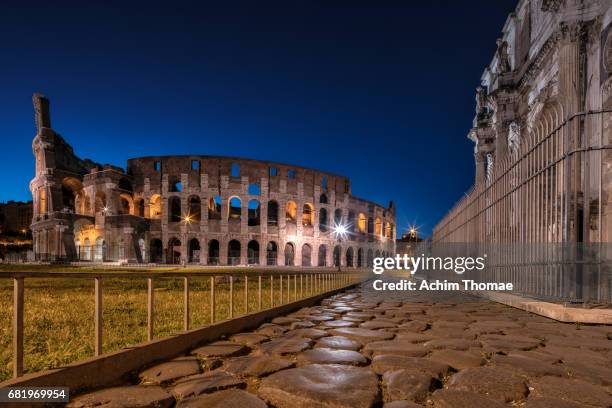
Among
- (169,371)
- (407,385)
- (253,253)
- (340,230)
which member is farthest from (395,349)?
(340,230)

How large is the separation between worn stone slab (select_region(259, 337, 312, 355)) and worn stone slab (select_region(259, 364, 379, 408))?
0.56m

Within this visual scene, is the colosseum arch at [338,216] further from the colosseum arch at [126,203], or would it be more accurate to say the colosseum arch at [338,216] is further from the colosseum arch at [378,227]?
the colosseum arch at [126,203]

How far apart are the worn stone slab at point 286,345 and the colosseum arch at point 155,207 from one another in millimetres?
41461

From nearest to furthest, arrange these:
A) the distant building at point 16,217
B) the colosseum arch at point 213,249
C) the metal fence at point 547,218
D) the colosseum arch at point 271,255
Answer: the metal fence at point 547,218 < the colosseum arch at point 271,255 < the colosseum arch at point 213,249 < the distant building at point 16,217

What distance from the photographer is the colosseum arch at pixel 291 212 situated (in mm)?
45094

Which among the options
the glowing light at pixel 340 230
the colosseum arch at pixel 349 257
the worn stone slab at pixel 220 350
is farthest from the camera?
the colosseum arch at pixel 349 257

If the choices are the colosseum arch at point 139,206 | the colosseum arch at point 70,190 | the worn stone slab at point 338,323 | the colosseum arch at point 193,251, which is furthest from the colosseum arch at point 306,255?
the worn stone slab at point 338,323

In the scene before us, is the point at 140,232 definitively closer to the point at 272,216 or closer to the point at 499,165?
the point at 272,216

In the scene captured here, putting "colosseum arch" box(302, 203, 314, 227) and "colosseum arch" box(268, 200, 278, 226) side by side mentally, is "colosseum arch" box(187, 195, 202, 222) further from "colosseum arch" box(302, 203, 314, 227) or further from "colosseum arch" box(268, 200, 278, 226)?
"colosseum arch" box(302, 203, 314, 227)

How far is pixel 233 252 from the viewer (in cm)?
4369

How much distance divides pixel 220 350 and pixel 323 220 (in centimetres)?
4628

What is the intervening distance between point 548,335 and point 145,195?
43.5 meters

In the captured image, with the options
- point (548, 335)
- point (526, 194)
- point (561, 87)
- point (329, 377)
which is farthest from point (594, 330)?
point (561, 87)

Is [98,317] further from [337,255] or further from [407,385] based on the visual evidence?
[337,255]
